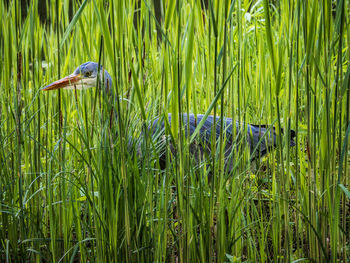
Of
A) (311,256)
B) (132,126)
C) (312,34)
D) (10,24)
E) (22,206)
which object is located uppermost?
(10,24)

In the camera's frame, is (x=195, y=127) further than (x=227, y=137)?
No

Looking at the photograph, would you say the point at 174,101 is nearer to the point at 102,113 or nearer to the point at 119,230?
the point at 102,113

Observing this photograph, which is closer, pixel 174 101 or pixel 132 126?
pixel 174 101

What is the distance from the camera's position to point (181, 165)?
85 centimetres

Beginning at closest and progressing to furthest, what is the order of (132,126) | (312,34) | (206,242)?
(312,34), (206,242), (132,126)

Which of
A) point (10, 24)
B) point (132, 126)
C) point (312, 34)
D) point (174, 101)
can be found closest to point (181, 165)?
point (174, 101)

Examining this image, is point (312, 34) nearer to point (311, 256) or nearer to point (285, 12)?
point (285, 12)

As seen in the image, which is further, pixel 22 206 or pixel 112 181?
pixel 22 206

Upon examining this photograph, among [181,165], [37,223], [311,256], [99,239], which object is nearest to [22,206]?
[37,223]

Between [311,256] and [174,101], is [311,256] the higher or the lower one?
the lower one

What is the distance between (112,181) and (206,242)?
0.23 meters

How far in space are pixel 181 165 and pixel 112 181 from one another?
166 mm

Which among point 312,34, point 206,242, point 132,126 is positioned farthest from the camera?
point 132,126

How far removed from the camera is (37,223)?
1054mm
